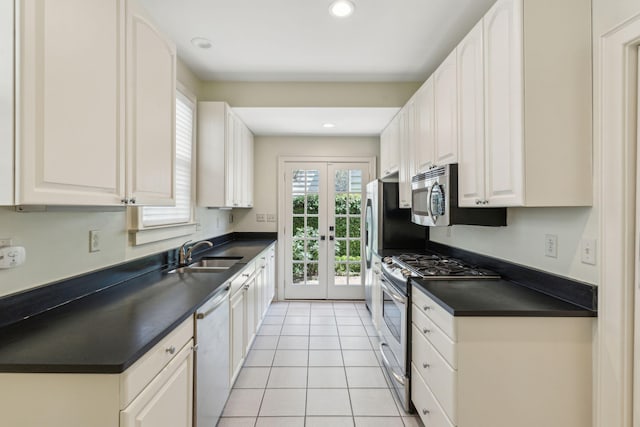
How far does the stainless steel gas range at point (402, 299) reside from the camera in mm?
2037

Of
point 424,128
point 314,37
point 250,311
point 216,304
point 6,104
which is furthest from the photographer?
point 250,311

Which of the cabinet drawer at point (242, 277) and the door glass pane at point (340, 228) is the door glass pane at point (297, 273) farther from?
the cabinet drawer at point (242, 277)

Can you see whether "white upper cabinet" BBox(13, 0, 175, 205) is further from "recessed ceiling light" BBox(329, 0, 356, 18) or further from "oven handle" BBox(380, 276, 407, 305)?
"oven handle" BBox(380, 276, 407, 305)

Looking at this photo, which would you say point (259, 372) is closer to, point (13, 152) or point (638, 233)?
point (13, 152)

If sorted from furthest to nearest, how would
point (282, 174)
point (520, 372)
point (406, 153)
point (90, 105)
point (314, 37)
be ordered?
point (282, 174) → point (406, 153) → point (314, 37) → point (520, 372) → point (90, 105)

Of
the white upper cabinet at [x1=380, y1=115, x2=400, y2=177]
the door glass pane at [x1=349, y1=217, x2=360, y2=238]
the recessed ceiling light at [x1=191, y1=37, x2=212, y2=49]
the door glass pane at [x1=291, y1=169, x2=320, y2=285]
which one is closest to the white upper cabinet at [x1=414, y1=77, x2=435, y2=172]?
the white upper cabinet at [x1=380, y1=115, x2=400, y2=177]

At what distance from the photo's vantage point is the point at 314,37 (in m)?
2.36

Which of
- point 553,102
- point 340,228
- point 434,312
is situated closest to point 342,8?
point 553,102

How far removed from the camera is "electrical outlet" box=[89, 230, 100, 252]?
162 cm

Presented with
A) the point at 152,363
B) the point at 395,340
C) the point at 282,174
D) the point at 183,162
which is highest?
the point at 282,174

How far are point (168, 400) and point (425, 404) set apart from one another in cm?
136

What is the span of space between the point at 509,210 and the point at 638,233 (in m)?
0.75

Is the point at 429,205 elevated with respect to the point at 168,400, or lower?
elevated

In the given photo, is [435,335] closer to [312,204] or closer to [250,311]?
[250,311]
